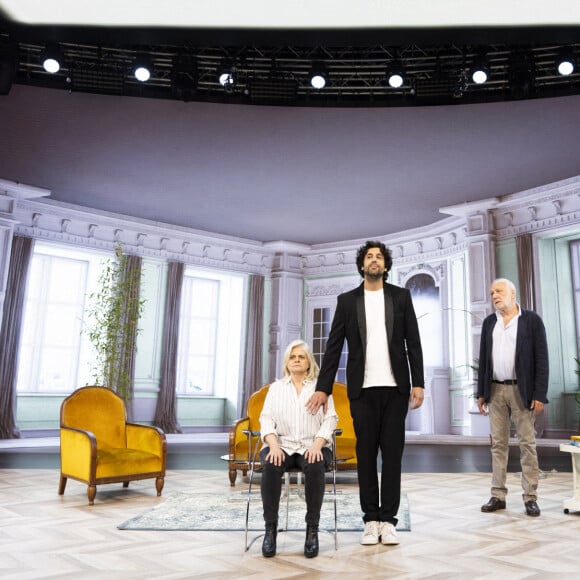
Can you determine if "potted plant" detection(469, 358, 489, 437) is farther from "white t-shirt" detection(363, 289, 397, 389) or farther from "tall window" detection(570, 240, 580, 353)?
"white t-shirt" detection(363, 289, 397, 389)

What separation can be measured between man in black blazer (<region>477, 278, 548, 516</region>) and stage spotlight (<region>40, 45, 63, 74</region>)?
4369 mm

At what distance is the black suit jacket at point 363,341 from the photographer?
2.87 meters

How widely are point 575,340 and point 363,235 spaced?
13.9 ft

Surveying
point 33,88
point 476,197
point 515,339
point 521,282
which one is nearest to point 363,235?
point 476,197

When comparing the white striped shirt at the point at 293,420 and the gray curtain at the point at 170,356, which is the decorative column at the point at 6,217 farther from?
the white striped shirt at the point at 293,420

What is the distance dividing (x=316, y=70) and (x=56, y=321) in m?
6.29

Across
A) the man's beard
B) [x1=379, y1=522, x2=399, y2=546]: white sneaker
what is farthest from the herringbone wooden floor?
the man's beard

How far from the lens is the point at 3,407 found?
27.7 ft

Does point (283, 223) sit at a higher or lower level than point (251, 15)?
higher

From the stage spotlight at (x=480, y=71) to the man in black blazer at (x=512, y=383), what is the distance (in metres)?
Result: 2.57

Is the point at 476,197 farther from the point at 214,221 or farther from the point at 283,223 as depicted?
the point at 214,221

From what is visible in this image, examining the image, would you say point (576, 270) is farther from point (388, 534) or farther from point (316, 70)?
point (388, 534)

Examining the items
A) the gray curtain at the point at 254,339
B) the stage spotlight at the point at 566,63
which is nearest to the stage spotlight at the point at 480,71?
the stage spotlight at the point at 566,63

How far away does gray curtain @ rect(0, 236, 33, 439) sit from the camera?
845cm
